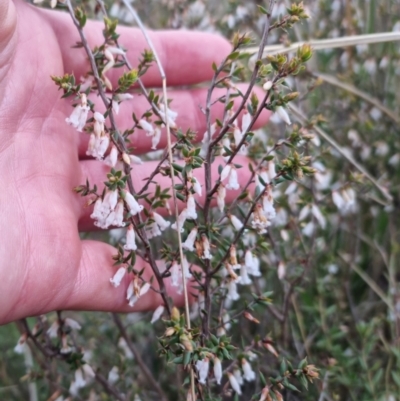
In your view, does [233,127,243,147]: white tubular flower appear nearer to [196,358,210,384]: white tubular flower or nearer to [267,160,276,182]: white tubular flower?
[267,160,276,182]: white tubular flower

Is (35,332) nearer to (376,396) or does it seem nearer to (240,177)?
(240,177)

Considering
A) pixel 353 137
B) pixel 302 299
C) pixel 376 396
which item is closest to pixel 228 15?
pixel 353 137

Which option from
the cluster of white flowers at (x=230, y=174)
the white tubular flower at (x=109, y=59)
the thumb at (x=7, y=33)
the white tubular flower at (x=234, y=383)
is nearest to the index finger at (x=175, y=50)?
the thumb at (x=7, y=33)

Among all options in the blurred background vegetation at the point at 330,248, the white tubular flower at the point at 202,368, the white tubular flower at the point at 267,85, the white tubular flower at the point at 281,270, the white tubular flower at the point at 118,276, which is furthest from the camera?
the blurred background vegetation at the point at 330,248

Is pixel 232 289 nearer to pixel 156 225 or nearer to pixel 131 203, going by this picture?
pixel 156 225

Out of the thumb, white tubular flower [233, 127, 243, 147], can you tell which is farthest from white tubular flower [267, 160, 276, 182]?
the thumb

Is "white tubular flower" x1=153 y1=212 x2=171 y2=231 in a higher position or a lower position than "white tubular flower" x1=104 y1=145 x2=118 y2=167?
lower

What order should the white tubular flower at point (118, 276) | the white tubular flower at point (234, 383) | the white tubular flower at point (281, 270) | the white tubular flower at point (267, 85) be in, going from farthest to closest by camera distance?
1. the white tubular flower at point (281, 270)
2. the white tubular flower at point (118, 276)
3. the white tubular flower at point (234, 383)
4. the white tubular flower at point (267, 85)

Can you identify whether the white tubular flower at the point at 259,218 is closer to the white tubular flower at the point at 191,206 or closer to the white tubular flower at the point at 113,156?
the white tubular flower at the point at 191,206
